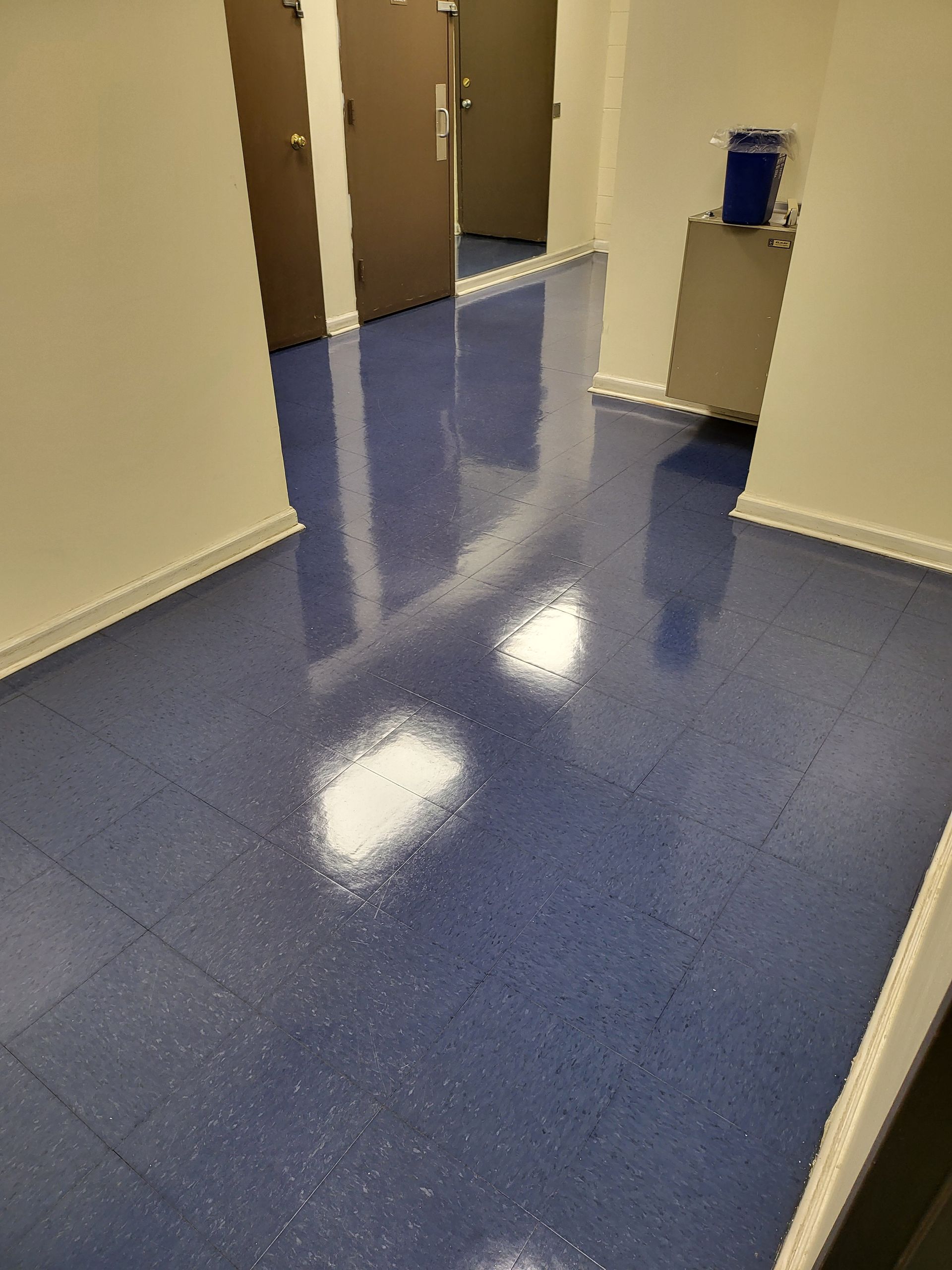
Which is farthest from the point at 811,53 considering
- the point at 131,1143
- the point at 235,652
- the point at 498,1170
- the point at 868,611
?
the point at 131,1143

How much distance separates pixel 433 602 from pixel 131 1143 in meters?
1.87

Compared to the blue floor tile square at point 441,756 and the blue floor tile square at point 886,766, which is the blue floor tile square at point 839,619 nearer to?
the blue floor tile square at point 886,766

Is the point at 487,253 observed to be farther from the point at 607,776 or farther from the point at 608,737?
the point at 607,776

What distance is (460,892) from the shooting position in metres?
1.97

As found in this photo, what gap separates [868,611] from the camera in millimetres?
2980

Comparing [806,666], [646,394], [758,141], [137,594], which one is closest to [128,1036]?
[137,594]

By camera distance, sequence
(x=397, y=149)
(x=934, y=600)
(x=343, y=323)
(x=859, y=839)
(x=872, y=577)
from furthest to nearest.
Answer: (x=343, y=323)
(x=397, y=149)
(x=872, y=577)
(x=934, y=600)
(x=859, y=839)

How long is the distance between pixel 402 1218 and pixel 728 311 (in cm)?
361

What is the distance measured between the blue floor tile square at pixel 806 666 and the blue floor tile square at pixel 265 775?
1342 mm

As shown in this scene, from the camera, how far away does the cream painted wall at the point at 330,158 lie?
4891 mm

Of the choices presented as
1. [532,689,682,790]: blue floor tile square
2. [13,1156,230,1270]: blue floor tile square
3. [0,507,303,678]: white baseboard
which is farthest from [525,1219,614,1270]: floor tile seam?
[0,507,303,678]: white baseboard

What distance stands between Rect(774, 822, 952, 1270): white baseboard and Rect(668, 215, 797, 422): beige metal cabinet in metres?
2.60

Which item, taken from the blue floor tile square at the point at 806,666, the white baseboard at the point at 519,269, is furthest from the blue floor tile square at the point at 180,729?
the white baseboard at the point at 519,269

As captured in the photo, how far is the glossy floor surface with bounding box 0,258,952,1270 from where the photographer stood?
1.46m
